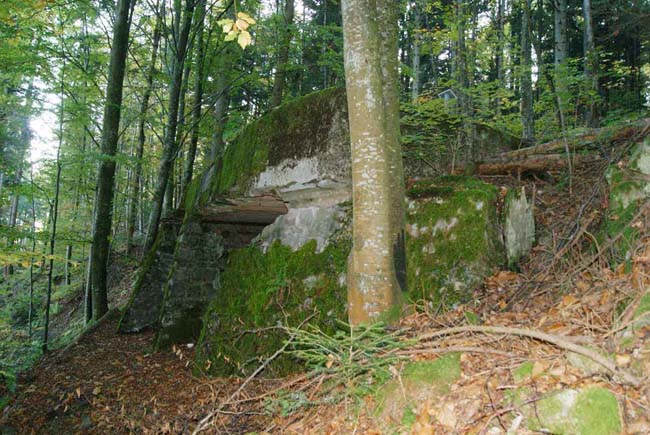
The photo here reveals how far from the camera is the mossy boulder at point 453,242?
3535mm

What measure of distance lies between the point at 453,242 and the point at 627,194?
1.48 meters

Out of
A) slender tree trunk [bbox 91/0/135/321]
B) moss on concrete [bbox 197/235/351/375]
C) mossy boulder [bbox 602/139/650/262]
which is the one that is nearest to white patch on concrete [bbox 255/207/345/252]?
moss on concrete [bbox 197/235/351/375]

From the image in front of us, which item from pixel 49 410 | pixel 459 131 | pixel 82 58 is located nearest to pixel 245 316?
pixel 49 410

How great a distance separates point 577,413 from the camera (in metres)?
1.72

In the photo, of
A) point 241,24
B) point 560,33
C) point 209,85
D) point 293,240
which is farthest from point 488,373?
point 209,85

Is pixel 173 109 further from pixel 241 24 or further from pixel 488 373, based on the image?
pixel 488 373

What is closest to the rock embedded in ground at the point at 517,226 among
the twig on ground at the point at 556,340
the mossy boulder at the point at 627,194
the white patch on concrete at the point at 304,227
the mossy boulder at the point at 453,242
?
the mossy boulder at the point at 453,242

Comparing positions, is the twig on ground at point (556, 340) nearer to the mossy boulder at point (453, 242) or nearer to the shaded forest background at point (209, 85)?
the mossy boulder at point (453, 242)

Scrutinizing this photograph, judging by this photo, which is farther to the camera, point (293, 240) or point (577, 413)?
point (293, 240)

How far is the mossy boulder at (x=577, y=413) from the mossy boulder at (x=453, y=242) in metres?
1.63

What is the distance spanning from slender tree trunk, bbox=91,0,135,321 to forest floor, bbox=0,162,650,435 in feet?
7.81

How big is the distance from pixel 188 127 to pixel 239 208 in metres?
4.83

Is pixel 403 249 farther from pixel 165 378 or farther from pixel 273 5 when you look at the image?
pixel 273 5

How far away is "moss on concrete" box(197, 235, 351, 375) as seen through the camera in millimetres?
4512
